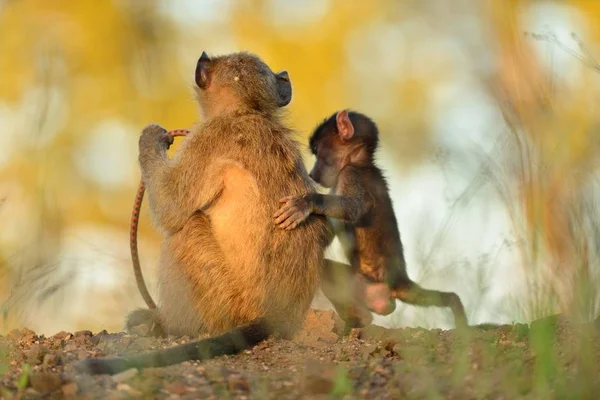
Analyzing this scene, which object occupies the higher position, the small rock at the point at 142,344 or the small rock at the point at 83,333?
the small rock at the point at 83,333

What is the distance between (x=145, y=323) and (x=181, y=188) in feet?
3.71

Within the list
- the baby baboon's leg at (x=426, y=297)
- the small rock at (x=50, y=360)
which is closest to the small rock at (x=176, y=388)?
the small rock at (x=50, y=360)

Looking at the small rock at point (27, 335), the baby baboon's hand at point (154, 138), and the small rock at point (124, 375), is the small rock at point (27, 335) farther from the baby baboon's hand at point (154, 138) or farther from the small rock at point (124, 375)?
the small rock at point (124, 375)

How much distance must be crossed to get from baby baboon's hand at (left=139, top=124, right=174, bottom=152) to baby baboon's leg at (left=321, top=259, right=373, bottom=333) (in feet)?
4.72

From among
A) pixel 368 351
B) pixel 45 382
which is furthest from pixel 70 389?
pixel 368 351

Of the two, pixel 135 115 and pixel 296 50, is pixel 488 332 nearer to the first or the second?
pixel 135 115

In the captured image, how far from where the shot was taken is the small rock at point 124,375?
3643mm

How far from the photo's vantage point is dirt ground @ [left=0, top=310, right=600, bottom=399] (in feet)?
11.0

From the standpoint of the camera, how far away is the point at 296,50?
13961 millimetres

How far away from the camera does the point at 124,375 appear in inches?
145

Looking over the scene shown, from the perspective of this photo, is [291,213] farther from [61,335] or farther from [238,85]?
[61,335]

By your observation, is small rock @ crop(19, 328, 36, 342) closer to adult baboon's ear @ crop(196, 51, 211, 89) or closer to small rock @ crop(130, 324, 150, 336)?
small rock @ crop(130, 324, 150, 336)

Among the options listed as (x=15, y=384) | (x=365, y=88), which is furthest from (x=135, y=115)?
(x=365, y=88)

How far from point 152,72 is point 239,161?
100cm
